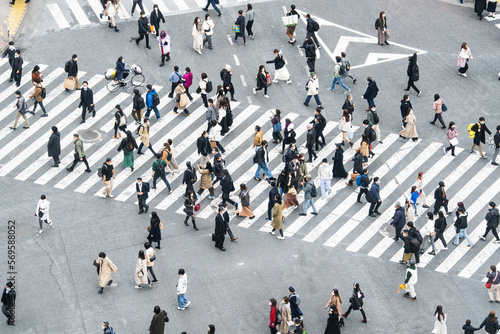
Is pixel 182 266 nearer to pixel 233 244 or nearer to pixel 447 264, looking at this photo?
pixel 233 244

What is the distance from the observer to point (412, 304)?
108 ft

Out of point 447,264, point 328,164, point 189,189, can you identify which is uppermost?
point 189,189

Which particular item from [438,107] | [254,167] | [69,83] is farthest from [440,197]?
[69,83]

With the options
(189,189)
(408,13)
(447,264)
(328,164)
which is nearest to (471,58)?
(408,13)

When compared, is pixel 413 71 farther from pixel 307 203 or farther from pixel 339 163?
pixel 307 203

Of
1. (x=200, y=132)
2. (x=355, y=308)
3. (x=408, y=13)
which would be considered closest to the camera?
A: (x=355, y=308)

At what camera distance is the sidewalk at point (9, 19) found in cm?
4488

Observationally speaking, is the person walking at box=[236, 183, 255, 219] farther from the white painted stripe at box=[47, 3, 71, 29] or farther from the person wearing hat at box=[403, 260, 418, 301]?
the white painted stripe at box=[47, 3, 71, 29]

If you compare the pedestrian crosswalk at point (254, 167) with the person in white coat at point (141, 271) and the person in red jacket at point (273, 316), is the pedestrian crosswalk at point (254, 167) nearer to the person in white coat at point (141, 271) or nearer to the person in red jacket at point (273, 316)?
the person in white coat at point (141, 271)

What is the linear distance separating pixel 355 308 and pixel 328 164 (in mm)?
8116

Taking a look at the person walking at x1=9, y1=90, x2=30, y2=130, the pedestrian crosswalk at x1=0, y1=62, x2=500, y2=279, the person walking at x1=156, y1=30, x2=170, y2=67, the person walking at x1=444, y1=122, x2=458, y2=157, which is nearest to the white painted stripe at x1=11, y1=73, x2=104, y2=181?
the pedestrian crosswalk at x1=0, y1=62, x2=500, y2=279

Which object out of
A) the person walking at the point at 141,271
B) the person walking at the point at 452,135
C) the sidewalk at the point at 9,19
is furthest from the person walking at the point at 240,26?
the person walking at the point at 141,271

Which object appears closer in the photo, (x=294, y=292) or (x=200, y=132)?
(x=294, y=292)

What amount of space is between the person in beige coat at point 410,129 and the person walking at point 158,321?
14.2 metres
